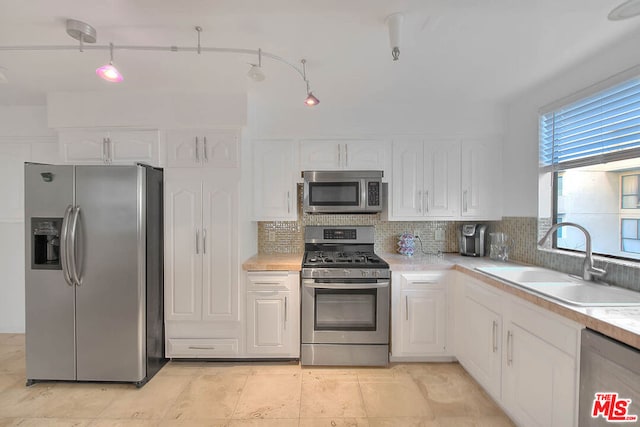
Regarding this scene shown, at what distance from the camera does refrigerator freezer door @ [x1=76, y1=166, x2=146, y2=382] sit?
216 centimetres

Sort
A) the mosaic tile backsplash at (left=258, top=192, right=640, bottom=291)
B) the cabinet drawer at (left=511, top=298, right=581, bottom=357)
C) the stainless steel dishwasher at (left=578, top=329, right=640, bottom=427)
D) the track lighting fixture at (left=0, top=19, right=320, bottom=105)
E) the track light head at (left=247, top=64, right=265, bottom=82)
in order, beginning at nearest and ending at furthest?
1. the stainless steel dishwasher at (left=578, top=329, right=640, bottom=427)
2. the cabinet drawer at (left=511, top=298, right=581, bottom=357)
3. the track lighting fixture at (left=0, top=19, right=320, bottom=105)
4. the track light head at (left=247, top=64, right=265, bottom=82)
5. the mosaic tile backsplash at (left=258, top=192, right=640, bottom=291)

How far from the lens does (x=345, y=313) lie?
2.47 meters

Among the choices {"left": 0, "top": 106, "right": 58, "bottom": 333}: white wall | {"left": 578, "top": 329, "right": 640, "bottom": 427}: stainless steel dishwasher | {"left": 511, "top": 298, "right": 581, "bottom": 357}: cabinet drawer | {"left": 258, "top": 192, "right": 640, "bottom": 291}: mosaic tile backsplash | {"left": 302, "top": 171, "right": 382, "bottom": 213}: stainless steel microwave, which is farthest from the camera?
{"left": 258, "top": 192, "right": 640, "bottom": 291}: mosaic tile backsplash

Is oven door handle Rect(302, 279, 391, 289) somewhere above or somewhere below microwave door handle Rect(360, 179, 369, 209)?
below

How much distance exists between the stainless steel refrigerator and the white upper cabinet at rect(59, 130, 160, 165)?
352mm

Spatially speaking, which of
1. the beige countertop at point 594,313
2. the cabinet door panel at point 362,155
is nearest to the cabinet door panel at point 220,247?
the cabinet door panel at point 362,155

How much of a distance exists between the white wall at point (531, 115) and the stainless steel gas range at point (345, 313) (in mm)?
1396

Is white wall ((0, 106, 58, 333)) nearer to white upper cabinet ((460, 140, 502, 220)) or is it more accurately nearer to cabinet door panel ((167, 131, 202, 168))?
cabinet door panel ((167, 131, 202, 168))

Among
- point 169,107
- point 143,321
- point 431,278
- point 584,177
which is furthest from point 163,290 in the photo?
point 584,177

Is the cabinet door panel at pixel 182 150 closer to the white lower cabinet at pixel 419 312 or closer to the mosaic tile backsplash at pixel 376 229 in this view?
the mosaic tile backsplash at pixel 376 229

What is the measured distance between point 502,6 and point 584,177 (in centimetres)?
148

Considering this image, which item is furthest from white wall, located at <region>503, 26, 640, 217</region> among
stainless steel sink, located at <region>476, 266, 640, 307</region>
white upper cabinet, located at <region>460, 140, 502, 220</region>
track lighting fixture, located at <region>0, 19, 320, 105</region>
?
track lighting fixture, located at <region>0, 19, 320, 105</region>

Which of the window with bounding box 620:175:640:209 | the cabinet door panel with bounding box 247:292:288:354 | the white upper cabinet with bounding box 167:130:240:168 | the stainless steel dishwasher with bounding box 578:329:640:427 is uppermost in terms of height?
the white upper cabinet with bounding box 167:130:240:168

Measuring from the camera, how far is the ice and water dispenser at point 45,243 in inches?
84.4
